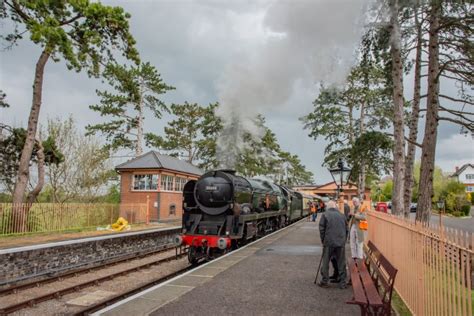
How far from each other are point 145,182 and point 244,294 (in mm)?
20438

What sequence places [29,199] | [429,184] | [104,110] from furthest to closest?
1. [104,110]
2. [29,199]
3. [429,184]

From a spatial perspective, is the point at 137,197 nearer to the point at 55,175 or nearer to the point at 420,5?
the point at 55,175

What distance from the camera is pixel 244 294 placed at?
21.2ft

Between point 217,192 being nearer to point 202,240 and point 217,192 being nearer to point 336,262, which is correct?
point 202,240

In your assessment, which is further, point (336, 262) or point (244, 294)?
point (336, 262)

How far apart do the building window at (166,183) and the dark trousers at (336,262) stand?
19.8 meters

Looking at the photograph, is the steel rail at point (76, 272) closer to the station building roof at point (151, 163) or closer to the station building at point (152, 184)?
the station building at point (152, 184)

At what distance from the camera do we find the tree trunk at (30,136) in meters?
16.4

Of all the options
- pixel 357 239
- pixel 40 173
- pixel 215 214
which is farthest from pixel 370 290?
pixel 40 173

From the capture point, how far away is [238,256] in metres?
10.5

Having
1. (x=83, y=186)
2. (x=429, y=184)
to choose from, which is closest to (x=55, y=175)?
(x=83, y=186)

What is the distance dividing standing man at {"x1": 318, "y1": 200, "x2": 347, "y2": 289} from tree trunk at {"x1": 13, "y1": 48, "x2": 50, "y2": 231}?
43.8ft

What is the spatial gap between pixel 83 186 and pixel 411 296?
23.3 metres

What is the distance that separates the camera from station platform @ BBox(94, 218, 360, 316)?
5.55 m
